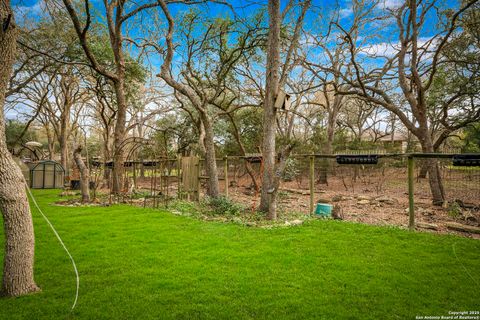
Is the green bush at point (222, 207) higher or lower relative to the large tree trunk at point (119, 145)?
lower

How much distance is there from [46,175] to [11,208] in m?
17.1

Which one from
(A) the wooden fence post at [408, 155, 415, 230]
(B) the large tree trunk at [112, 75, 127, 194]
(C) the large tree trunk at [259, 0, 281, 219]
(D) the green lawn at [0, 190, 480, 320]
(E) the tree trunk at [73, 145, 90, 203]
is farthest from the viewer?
(B) the large tree trunk at [112, 75, 127, 194]

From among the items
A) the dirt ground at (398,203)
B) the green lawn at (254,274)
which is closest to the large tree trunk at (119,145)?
the green lawn at (254,274)

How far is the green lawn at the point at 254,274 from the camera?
104 inches

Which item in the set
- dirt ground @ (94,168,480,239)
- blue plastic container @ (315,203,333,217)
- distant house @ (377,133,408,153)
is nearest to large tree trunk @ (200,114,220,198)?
dirt ground @ (94,168,480,239)

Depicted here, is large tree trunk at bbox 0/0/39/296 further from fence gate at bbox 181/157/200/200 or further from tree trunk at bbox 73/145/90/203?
tree trunk at bbox 73/145/90/203

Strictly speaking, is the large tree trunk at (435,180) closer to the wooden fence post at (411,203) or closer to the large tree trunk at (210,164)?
the wooden fence post at (411,203)

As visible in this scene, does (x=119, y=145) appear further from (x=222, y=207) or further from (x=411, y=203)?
(x=411, y=203)

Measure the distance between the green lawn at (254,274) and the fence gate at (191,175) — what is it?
371 cm

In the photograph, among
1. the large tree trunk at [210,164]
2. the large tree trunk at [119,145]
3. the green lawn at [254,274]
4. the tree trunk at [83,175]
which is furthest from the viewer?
the large tree trunk at [119,145]

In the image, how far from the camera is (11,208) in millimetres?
2674

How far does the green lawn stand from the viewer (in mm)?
2648

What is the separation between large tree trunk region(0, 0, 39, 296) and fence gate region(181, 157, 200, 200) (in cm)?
670

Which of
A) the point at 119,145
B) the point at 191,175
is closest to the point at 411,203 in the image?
the point at 191,175
